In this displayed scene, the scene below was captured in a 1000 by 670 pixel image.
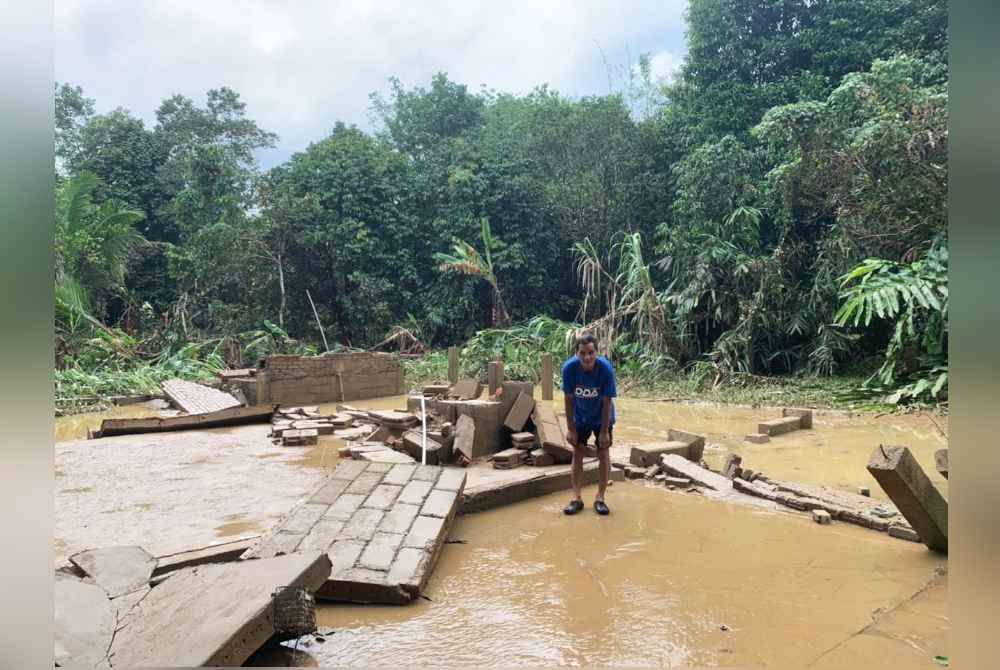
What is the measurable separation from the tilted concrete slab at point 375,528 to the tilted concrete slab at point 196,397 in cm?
674

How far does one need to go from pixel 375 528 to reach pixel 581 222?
1728 centimetres

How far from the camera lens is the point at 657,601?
3482 mm

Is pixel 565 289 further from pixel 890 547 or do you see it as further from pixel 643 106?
pixel 890 547

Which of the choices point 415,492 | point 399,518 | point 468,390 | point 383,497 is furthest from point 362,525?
point 468,390

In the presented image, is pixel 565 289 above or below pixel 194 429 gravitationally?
above

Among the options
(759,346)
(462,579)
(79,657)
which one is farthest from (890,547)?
(759,346)

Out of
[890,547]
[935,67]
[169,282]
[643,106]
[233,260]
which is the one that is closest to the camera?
[890,547]

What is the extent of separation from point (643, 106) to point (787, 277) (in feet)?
33.5

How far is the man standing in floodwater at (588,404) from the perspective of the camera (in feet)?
16.9

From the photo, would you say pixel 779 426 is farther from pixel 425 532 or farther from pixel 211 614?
pixel 211 614

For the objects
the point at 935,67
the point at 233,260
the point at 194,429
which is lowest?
the point at 194,429

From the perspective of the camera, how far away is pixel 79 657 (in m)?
2.52
